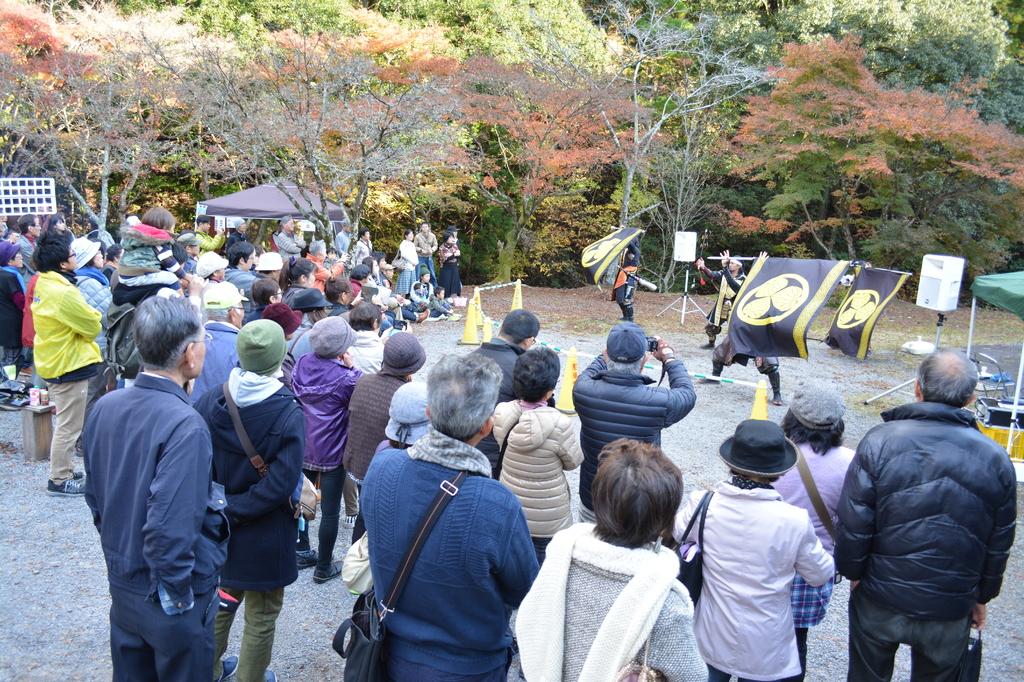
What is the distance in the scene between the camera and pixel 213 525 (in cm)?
243

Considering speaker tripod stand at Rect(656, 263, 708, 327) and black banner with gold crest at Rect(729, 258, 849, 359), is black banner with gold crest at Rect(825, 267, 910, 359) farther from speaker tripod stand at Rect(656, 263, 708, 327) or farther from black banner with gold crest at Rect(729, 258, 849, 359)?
speaker tripod stand at Rect(656, 263, 708, 327)

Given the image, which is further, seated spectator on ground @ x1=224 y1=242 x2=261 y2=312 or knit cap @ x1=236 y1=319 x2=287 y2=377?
seated spectator on ground @ x1=224 y1=242 x2=261 y2=312

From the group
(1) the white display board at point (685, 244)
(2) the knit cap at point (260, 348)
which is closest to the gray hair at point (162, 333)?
(2) the knit cap at point (260, 348)

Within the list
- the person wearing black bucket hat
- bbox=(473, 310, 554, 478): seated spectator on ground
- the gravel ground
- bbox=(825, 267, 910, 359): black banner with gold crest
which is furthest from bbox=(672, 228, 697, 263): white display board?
the person wearing black bucket hat

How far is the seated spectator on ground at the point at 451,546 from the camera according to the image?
6.61 feet

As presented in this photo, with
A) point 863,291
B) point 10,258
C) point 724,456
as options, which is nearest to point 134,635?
point 724,456

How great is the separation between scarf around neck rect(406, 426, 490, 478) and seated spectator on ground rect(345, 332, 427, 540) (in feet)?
5.23

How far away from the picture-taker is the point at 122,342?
5.00 m

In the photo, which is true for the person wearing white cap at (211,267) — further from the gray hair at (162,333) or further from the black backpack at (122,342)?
the gray hair at (162,333)

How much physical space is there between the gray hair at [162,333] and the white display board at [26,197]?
1032 centimetres

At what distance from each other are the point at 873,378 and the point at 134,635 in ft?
32.6

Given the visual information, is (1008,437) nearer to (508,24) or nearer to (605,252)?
(605,252)

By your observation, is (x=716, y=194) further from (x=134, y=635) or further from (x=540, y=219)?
(x=134, y=635)

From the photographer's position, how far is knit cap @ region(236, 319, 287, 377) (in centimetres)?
289
